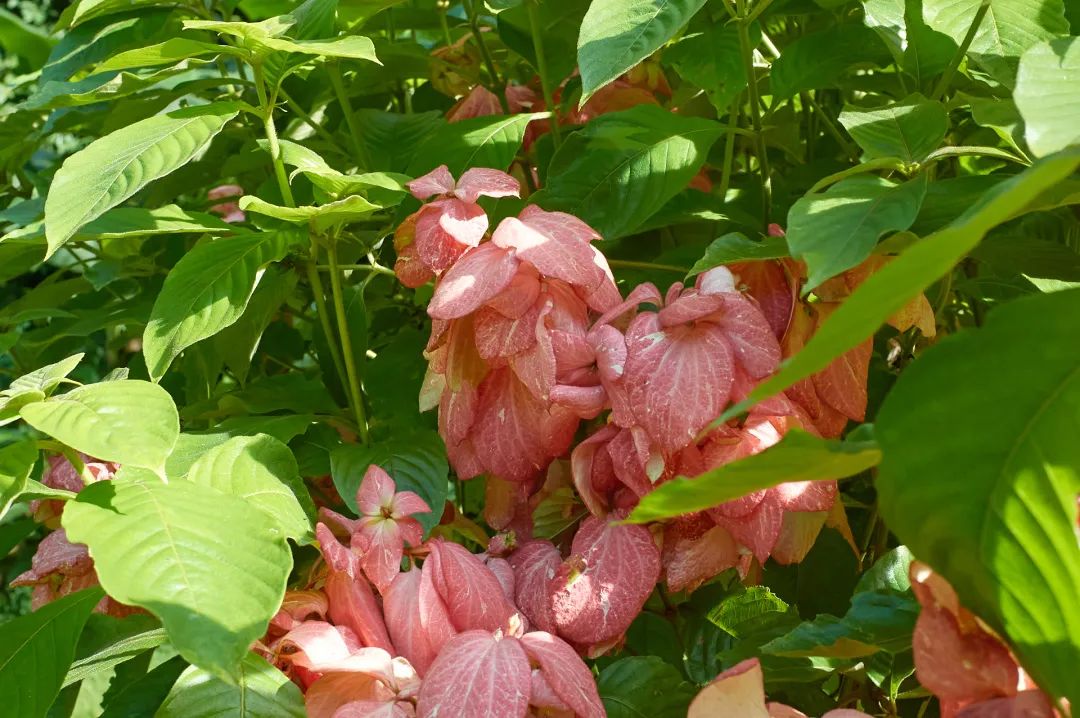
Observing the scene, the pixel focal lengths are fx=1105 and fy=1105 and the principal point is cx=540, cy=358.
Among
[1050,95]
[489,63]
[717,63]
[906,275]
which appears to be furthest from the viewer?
[489,63]

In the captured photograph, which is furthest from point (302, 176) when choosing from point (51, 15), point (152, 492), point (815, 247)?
point (51, 15)

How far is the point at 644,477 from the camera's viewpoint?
0.64 m

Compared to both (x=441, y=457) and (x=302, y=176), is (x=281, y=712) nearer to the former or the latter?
(x=441, y=457)

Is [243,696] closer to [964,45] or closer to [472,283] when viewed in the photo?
[472,283]

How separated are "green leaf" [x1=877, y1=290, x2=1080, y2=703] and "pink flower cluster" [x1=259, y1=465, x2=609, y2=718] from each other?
0.25m

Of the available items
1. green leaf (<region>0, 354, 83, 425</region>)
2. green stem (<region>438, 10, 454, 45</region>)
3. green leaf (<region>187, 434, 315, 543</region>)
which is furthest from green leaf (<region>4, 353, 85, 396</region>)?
green stem (<region>438, 10, 454, 45</region>)

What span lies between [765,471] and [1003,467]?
0.29 ft

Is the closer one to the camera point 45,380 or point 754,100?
point 45,380

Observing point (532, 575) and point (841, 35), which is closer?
point (532, 575)

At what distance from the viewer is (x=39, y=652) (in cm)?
67

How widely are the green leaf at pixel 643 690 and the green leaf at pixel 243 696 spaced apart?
0.20 m

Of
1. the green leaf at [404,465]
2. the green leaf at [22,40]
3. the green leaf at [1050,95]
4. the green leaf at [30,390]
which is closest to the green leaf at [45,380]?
the green leaf at [30,390]

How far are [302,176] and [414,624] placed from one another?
1.61 feet

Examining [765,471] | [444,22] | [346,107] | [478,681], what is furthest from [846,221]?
[444,22]
